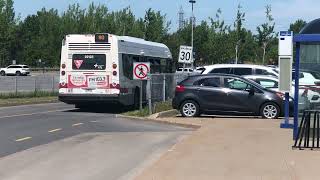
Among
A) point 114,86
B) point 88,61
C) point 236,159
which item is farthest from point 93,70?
point 236,159

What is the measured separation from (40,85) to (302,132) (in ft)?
87.5

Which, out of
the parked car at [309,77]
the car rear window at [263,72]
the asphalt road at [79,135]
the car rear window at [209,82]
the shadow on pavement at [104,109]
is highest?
the car rear window at [263,72]

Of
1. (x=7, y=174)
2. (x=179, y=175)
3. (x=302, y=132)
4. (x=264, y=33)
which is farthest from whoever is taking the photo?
(x=264, y=33)

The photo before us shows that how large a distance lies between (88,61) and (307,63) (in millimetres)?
12560

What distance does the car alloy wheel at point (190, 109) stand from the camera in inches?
818

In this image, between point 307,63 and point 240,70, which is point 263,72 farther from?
point 307,63

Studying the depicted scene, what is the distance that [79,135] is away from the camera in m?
16.0

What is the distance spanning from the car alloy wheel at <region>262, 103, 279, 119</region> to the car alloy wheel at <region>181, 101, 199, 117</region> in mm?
2284

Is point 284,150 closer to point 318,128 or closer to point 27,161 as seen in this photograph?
point 318,128

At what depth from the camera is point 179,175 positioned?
9562 mm

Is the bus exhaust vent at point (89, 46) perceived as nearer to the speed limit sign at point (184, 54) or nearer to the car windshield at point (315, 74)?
→ the speed limit sign at point (184, 54)

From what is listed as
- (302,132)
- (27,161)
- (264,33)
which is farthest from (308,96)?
(264,33)

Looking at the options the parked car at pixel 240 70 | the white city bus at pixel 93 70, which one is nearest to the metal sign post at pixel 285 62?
the white city bus at pixel 93 70

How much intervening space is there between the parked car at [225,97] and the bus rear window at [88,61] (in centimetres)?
391
